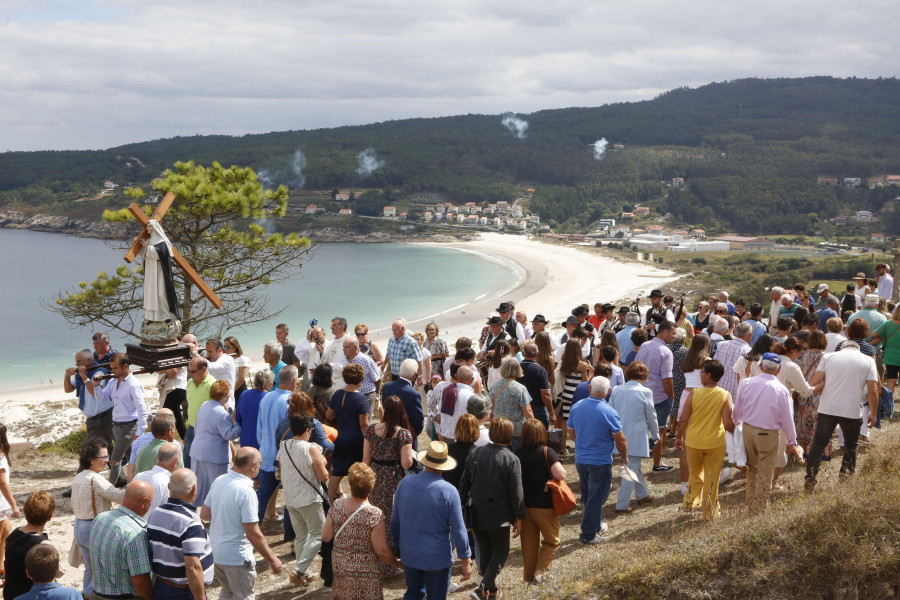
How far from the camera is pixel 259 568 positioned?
6.23 m

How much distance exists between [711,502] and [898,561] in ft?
5.70

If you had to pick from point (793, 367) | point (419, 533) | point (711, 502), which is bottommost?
point (711, 502)

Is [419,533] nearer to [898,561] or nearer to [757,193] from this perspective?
[898,561]

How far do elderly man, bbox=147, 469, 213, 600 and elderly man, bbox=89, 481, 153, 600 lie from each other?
64mm

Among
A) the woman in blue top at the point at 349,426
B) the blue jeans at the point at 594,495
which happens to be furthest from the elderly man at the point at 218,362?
the blue jeans at the point at 594,495

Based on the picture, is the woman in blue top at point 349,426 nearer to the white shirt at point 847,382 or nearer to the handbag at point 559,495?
the handbag at point 559,495

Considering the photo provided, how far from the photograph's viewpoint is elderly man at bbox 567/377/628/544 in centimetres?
605

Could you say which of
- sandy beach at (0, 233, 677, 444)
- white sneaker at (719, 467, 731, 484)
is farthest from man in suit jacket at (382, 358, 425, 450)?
sandy beach at (0, 233, 677, 444)

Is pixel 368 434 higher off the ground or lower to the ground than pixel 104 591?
higher

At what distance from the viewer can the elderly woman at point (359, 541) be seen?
4367mm

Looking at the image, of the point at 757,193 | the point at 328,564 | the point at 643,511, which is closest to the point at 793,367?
the point at 643,511

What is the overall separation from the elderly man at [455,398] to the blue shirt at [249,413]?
1739mm

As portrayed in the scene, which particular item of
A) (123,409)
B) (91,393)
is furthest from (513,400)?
(91,393)

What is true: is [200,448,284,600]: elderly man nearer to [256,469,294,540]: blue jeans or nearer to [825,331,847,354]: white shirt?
[256,469,294,540]: blue jeans
